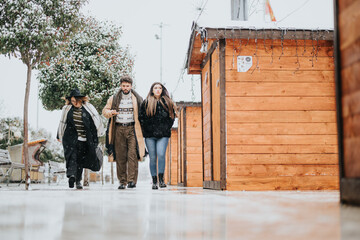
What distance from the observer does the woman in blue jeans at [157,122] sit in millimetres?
6609

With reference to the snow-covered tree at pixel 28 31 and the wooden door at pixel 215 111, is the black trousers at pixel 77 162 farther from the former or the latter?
the wooden door at pixel 215 111

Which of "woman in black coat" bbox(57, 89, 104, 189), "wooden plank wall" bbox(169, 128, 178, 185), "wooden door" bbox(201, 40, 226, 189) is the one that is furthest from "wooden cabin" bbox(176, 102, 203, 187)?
"woman in black coat" bbox(57, 89, 104, 189)

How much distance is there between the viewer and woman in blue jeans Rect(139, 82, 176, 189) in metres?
6.61

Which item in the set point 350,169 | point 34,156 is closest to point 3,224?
point 350,169

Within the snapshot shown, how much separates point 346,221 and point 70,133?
5.90 metres

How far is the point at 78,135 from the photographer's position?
273 inches

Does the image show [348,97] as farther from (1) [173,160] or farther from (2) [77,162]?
(1) [173,160]

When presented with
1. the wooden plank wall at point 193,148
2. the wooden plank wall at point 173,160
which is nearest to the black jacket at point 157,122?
the wooden plank wall at point 193,148

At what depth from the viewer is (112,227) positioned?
1.44m

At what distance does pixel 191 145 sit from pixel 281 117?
6.55 m

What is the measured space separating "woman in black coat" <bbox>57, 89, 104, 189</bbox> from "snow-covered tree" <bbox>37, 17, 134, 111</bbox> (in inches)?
285

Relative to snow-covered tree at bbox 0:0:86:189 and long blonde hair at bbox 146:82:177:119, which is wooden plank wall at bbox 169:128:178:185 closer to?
snow-covered tree at bbox 0:0:86:189

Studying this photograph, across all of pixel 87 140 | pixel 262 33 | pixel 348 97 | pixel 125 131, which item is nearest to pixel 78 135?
pixel 87 140

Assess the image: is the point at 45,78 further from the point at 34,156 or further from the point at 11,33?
the point at 11,33
